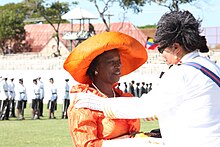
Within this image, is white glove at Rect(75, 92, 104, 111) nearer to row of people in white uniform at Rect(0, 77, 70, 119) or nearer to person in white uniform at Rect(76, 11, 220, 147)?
person in white uniform at Rect(76, 11, 220, 147)

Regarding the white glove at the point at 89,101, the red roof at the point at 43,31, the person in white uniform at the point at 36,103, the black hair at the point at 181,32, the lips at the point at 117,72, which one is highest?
the black hair at the point at 181,32

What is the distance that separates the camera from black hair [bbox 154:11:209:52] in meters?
4.32

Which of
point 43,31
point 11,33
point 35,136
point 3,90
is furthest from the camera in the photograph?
point 43,31

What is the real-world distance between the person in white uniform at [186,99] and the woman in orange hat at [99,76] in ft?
2.58

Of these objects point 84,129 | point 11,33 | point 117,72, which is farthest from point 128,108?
point 11,33

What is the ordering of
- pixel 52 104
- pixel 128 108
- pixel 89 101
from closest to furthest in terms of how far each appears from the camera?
pixel 128 108 < pixel 89 101 < pixel 52 104

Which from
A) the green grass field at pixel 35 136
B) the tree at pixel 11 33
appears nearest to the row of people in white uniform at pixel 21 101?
the green grass field at pixel 35 136

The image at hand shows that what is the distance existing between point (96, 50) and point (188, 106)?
1.33m

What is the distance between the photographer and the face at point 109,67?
5418mm

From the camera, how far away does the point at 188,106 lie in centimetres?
415

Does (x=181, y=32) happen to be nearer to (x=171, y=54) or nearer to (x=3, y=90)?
(x=171, y=54)

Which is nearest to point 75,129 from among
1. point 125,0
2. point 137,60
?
point 137,60

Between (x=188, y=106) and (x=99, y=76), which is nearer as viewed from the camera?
(x=188, y=106)

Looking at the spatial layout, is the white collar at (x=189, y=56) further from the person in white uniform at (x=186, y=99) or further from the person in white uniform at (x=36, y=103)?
the person in white uniform at (x=36, y=103)
